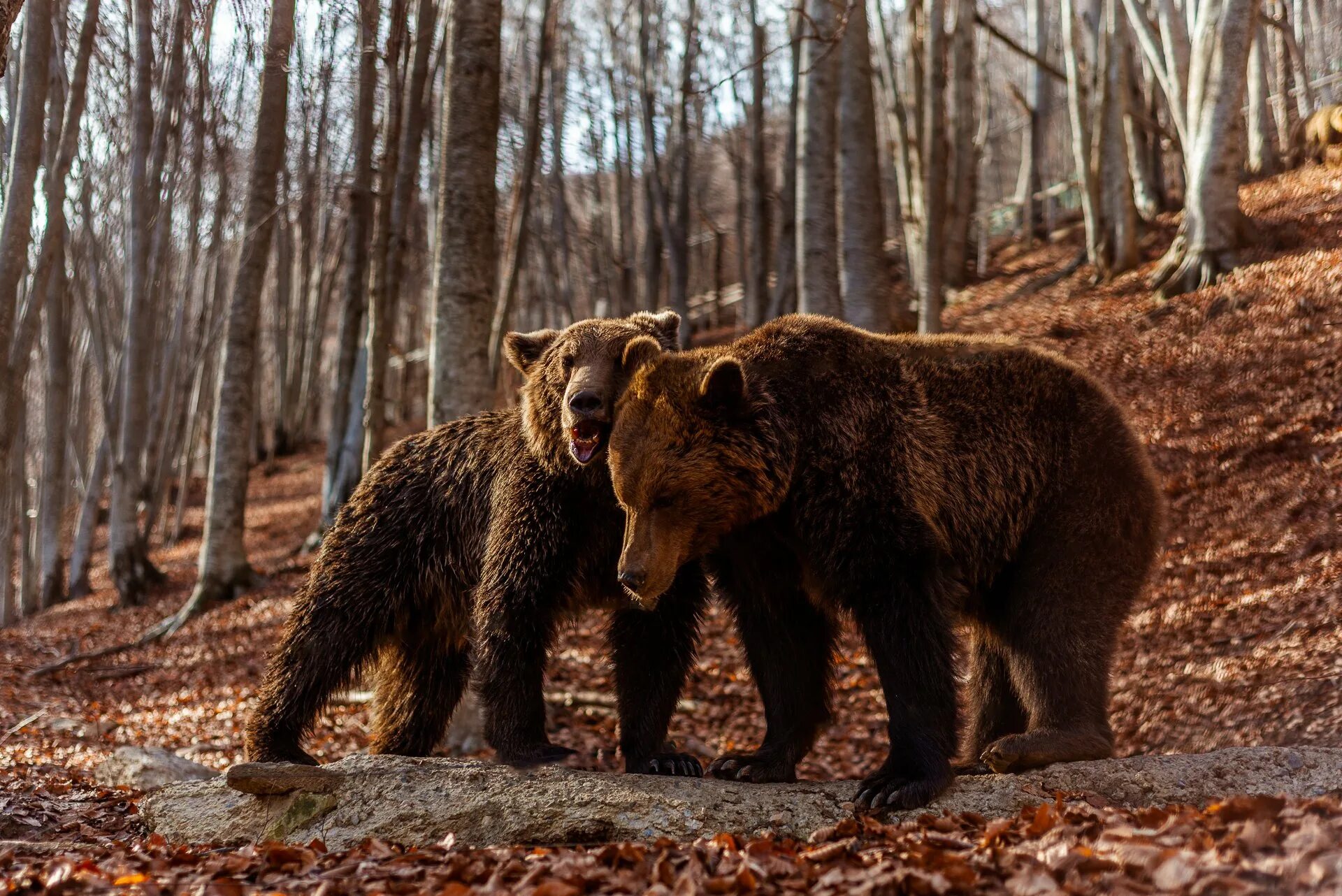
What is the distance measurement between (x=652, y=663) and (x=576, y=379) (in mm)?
1583

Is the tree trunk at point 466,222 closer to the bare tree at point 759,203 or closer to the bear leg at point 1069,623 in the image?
the bear leg at point 1069,623

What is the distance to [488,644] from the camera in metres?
5.36

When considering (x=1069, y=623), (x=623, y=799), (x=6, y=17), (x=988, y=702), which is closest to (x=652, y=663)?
(x=623, y=799)

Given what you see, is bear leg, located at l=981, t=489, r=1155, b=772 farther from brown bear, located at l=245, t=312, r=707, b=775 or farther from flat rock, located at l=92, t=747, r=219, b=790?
flat rock, located at l=92, t=747, r=219, b=790

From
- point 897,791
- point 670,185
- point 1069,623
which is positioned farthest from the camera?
point 670,185

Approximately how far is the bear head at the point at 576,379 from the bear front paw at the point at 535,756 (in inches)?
56.5

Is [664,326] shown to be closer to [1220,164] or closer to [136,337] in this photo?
[1220,164]

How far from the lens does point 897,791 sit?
14.6ft

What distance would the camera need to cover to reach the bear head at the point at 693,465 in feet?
15.3

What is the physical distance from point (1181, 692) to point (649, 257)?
19.6m

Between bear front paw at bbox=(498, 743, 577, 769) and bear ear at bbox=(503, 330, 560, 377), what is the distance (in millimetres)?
2186

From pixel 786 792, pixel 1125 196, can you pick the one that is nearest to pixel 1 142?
pixel 786 792

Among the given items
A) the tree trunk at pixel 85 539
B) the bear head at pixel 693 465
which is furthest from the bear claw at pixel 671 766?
the tree trunk at pixel 85 539

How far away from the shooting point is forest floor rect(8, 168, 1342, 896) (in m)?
3.26
